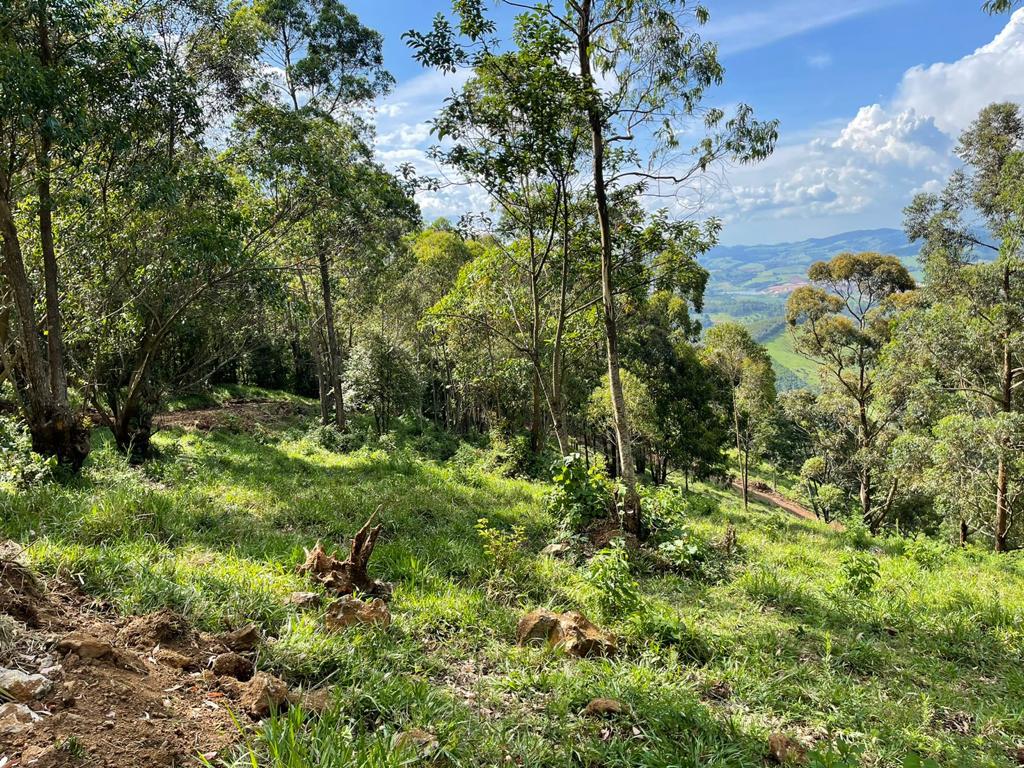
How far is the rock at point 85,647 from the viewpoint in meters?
2.87

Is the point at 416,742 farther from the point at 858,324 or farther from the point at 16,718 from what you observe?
the point at 858,324

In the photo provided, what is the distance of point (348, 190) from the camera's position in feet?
37.7

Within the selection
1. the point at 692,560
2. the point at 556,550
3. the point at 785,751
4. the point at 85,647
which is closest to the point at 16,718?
the point at 85,647

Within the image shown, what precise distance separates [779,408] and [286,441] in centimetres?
2908

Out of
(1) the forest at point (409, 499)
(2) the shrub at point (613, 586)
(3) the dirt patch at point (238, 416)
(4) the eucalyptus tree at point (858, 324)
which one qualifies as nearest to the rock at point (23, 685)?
(1) the forest at point (409, 499)

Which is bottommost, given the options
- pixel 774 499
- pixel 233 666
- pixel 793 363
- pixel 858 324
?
pixel 793 363

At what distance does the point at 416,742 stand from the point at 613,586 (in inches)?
103

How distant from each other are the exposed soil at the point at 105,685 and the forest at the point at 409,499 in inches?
0.7

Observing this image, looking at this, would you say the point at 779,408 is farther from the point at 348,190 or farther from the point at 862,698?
the point at 862,698

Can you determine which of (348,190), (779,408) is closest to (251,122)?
(348,190)

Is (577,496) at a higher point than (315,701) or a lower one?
lower

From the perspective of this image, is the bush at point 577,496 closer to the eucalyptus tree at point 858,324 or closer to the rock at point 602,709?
the rock at point 602,709

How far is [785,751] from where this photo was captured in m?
3.14

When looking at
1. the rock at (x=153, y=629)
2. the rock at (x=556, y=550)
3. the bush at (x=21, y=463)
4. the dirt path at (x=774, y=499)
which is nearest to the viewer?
the rock at (x=153, y=629)
